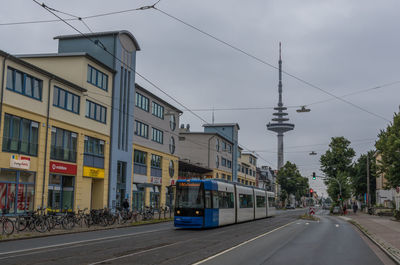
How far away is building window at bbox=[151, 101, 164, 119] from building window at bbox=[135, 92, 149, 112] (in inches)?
57.3

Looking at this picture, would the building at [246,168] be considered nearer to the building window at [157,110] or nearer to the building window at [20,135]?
the building window at [157,110]

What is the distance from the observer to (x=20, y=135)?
28.2 metres

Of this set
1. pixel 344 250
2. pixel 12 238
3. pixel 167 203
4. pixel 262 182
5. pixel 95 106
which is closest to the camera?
pixel 344 250

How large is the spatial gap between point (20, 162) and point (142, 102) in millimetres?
19412

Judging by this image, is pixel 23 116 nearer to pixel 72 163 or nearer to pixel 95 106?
pixel 72 163

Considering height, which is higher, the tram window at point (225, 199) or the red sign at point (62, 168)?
the red sign at point (62, 168)

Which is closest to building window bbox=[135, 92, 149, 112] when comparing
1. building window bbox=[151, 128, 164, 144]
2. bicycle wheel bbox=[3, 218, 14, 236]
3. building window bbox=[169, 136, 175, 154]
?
building window bbox=[151, 128, 164, 144]

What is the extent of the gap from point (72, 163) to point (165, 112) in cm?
1957

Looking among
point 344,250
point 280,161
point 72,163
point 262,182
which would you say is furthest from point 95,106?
point 280,161

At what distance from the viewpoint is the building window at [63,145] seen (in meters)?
31.7

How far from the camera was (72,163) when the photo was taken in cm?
3375

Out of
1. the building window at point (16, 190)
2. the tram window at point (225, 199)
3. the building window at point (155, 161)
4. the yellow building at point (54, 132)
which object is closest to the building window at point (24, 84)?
the yellow building at point (54, 132)

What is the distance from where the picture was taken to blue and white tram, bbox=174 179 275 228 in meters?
25.1

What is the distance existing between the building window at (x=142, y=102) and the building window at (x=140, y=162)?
436 cm
